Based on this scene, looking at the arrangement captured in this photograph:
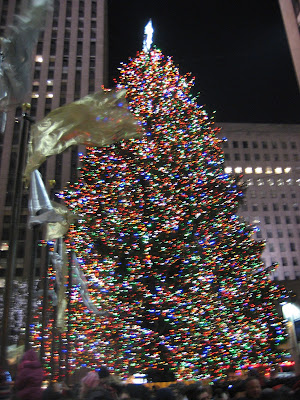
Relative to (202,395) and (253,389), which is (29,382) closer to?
(253,389)

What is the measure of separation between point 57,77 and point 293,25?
37.7m

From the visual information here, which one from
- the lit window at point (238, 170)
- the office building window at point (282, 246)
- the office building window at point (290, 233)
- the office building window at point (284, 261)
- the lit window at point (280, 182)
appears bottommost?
the office building window at point (284, 261)

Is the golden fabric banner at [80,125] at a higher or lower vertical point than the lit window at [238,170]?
lower

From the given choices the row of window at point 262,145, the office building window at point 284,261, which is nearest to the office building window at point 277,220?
the office building window at point 284,261

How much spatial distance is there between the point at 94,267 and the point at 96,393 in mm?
Result: 13095

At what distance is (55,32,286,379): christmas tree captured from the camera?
48.3ft

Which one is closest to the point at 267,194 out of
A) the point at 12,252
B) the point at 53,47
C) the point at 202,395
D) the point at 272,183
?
the point at 272,183

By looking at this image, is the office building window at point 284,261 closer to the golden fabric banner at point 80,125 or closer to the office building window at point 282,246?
the office building window at point 282,246

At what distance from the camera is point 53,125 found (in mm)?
8945

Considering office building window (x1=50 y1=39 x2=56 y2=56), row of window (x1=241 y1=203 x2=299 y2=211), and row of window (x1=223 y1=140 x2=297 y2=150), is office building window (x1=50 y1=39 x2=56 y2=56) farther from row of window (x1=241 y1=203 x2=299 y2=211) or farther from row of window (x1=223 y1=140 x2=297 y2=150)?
row of window (x1=241 y1=203 x2=299 y2=211)

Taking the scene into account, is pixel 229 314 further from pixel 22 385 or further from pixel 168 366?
pixel 22 385

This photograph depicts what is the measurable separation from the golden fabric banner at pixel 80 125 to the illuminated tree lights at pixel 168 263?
716cm

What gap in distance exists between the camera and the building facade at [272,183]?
6950 cm

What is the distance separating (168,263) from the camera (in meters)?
15.3
